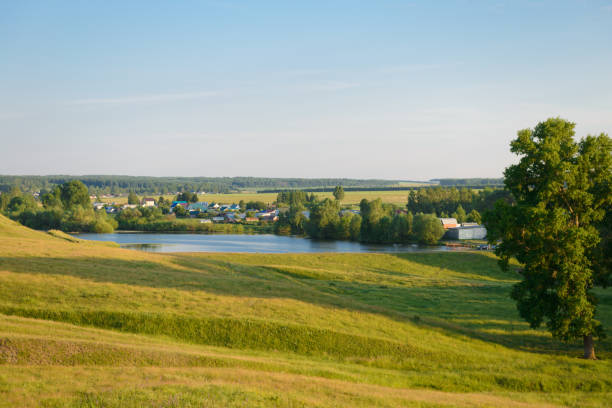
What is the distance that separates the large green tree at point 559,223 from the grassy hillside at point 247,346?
2200mm

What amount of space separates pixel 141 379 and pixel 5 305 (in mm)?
11218

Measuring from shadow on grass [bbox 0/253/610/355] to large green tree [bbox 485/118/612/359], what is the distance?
259cm

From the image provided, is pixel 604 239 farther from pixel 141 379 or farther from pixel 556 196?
pixel 141 379

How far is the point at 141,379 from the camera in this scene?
12.3 meters

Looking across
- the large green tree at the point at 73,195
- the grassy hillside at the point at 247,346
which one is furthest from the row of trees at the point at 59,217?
the grassy hillside at the point at 247,346

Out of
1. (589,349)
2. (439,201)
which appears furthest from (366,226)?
(589,349)

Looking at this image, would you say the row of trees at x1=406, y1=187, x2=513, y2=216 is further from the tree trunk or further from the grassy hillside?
the tree trunk

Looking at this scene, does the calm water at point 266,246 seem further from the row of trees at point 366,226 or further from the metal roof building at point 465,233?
the metal roof building at point 465,233

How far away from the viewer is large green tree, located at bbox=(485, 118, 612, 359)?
20312mm

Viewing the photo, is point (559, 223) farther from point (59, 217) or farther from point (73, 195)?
point (73, 195)

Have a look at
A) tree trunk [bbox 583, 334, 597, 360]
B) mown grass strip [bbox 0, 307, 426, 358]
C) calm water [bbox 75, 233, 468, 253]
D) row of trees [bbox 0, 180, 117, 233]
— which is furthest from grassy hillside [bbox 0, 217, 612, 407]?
row of trees [bbox 0, 180, 117, 233]

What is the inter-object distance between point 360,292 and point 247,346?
17.4 meters

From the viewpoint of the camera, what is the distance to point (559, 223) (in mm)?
20062

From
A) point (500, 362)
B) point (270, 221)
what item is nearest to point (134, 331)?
point (500, 362)
